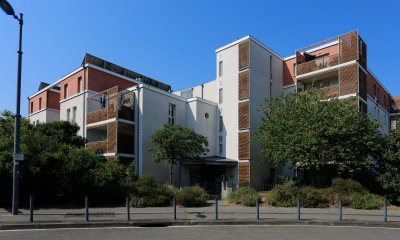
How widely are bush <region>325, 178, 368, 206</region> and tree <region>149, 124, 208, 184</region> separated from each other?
32.6 feet

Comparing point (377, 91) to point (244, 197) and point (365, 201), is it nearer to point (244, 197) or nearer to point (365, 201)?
point (365, 201)

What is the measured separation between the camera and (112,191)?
61.4 ft

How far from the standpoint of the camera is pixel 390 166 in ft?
71.6

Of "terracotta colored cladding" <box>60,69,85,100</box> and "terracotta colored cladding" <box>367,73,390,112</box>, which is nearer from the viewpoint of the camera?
"terracotta colored cladding" <box>60,69,85,100</box>

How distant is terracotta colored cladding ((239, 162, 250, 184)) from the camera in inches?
1156

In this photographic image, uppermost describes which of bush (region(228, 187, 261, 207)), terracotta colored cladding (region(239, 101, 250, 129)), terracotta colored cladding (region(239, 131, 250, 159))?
terracotta colored cladding (region(239, 101, 250, 129))

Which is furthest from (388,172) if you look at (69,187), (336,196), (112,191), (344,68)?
(69,187)

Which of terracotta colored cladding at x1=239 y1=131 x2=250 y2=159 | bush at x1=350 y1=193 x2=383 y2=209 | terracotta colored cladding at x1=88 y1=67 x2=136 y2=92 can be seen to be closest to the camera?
bush at x1=350 y1=193 x2=383 y2=209

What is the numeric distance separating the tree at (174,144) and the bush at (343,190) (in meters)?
9.93

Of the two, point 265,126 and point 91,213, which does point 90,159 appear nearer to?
point 91,213

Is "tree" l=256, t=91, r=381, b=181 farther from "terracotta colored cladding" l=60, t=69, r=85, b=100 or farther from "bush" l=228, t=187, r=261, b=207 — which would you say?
"terracotta colored cladding" l=60, t=69, r=85, b=100

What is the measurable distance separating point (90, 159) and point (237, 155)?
49.1ft

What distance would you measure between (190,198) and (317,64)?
18.9 meters

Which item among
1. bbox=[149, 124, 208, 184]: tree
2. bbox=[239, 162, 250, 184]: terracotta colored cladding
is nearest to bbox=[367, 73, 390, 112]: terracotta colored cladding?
bbox=[239, 162, 250, 184]: terracotta colored cladding
